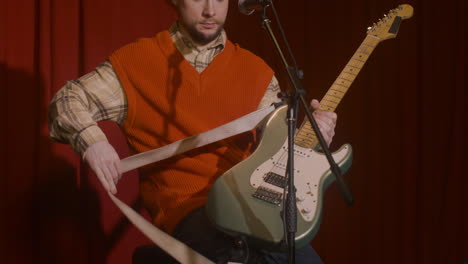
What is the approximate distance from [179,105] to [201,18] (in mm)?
300

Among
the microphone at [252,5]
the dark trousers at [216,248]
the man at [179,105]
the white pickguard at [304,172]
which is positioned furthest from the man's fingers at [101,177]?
the microphone at [252,5]

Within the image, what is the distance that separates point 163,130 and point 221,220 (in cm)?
41

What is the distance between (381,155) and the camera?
7.71 feet

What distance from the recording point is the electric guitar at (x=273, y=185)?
1.15 meters

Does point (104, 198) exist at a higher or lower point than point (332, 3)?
lower

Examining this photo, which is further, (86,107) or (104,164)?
(86,107)

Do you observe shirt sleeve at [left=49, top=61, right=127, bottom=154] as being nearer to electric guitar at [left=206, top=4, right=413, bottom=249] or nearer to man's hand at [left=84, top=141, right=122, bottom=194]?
man's hand at [left=84, top=141, right=122, bottom=194]

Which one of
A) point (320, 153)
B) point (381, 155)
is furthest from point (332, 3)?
point (320, 153)

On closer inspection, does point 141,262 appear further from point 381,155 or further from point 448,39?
point 448,39

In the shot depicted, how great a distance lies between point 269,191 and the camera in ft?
4.04

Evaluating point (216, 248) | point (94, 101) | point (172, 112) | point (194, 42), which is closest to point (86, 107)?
point (94, 101)

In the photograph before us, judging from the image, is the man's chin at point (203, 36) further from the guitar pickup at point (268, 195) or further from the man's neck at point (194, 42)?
the guitar pickup at point (268, 195)

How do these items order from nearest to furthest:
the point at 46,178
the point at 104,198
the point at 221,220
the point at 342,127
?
the point at 221,220 → the point at 46,178 → the point at 104,198 → the point at 342,127

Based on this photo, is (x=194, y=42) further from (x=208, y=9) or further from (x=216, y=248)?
(x=216, y=248)
